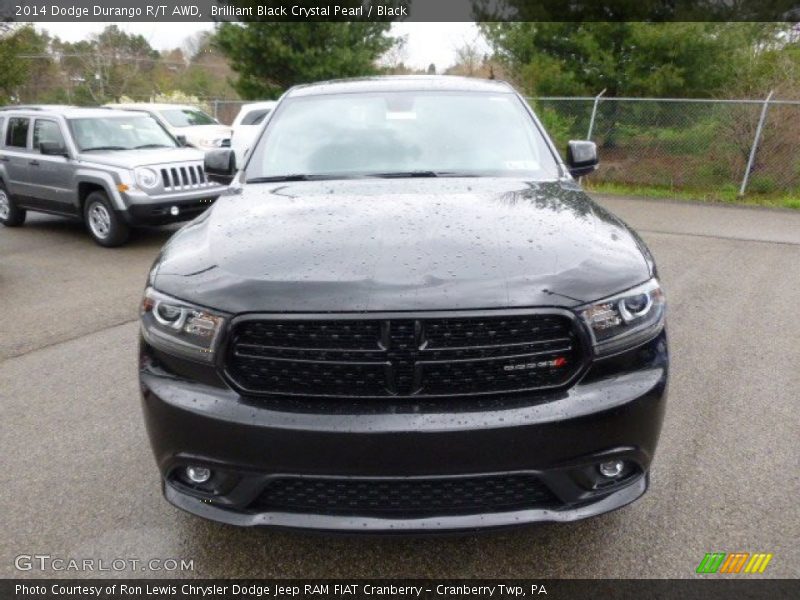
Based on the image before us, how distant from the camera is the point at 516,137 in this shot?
139 inches

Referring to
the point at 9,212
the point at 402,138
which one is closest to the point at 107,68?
the point at 9,212

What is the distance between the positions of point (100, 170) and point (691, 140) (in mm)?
10576

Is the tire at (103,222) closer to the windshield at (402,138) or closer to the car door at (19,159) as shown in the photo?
the car door at (19,159)

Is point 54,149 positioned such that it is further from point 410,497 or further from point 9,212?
point 410,497

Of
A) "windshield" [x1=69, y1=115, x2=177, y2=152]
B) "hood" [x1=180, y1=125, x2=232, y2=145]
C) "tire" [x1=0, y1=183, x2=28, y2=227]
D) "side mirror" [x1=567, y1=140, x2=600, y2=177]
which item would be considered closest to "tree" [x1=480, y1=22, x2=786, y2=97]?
"hood" [x1=180, y1=125, x2=232, y2=145]

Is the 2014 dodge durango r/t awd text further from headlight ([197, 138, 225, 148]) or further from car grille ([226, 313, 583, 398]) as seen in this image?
headlight ([197, 138, 225, 148])

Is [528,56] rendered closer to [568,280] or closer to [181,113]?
[181,113]

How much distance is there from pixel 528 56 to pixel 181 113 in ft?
27.0

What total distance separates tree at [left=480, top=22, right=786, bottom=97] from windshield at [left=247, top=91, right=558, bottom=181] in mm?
11102

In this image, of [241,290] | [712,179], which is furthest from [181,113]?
[241,290]

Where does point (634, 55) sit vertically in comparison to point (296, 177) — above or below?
above

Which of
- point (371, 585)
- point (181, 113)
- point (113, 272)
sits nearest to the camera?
point (371, 585)

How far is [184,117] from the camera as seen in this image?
1470cm

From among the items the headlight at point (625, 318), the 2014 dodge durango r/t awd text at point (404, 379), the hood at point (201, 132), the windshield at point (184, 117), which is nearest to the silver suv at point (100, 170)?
the hood at point (201, 132)
